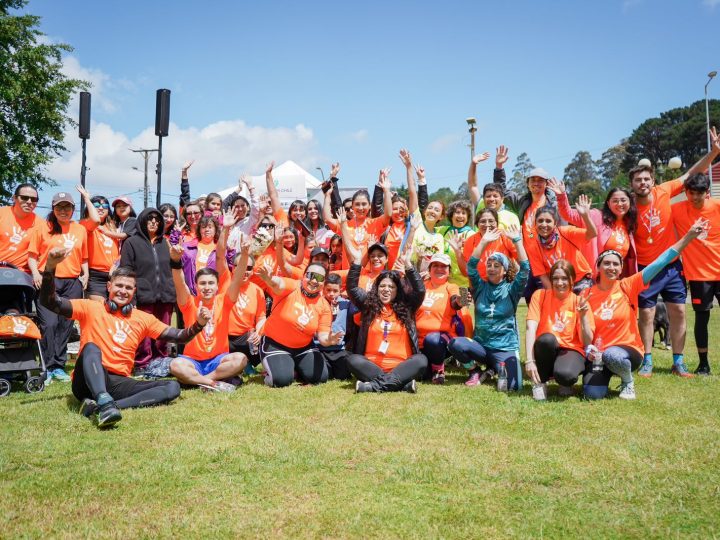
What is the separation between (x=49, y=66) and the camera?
82.7 ft

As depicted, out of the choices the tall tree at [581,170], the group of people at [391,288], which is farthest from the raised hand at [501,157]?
the tall tree at [581,170]

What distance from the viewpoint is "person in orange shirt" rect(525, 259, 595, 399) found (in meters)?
6.02

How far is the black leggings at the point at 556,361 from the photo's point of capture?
19.6ft

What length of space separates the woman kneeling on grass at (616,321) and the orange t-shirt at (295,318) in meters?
3.12

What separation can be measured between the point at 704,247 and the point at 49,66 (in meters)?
26.9

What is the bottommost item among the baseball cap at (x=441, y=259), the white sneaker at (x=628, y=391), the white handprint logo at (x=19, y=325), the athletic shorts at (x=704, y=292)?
the white sneaker at (x=628, y=391)

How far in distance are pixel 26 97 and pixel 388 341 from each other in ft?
80.4

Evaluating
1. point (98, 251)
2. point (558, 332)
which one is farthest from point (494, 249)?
point (98, 251)

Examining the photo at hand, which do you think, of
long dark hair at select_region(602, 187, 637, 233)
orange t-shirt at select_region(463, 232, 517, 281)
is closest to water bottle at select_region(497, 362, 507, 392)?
orange t-shirt at select_region(463, 232, 517, 281)

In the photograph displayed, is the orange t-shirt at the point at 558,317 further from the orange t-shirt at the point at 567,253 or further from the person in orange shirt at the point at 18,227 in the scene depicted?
the person in orange shirt at the point at 18,227

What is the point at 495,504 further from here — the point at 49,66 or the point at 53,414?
the point at 49,66

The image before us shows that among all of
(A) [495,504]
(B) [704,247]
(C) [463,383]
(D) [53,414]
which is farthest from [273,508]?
(B) [704,247]

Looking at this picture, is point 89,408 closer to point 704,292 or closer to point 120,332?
point 120,332

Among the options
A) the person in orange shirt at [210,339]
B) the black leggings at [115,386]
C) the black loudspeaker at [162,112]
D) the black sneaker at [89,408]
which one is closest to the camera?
the black sneaker at [89,408]
